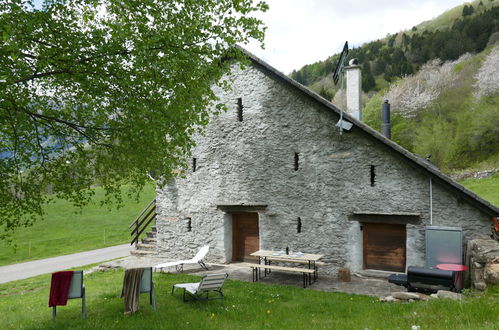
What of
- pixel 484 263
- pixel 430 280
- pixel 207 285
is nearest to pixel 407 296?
pixel 430 280

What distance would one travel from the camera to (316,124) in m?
10.4

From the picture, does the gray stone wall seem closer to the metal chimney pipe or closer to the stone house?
the stone house

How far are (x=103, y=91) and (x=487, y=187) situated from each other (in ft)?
78.0

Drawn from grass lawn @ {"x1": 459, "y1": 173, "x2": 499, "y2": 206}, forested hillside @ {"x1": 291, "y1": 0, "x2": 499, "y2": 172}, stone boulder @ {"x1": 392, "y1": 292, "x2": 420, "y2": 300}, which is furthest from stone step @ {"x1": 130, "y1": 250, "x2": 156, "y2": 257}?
forested hillside @ {"x1": 291, "y1": 0, "x2": 499, "y2": 172}

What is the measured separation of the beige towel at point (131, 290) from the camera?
22.2 ft

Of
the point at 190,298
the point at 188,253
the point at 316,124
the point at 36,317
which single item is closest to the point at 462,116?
the point at 316,124

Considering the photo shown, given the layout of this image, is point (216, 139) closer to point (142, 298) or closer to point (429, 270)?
point (142, 298)

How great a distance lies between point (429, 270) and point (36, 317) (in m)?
8.35

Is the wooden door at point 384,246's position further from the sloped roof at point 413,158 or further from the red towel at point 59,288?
the red towel at point 59,288

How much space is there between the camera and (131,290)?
6797 millimetres

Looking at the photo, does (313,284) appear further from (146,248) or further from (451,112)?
(451,112)

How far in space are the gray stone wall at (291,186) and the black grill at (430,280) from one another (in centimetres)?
175

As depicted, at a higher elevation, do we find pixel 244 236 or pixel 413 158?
pixel 413 158

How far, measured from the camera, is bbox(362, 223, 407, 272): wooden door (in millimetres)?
9562
